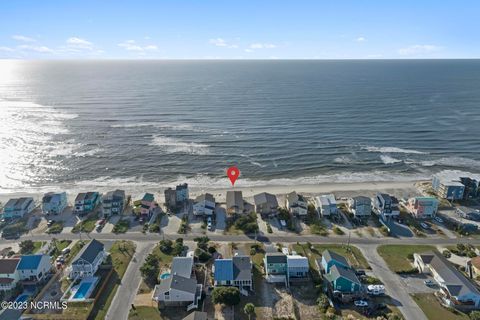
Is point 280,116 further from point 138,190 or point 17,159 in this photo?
point 17,159

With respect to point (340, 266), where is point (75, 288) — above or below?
below

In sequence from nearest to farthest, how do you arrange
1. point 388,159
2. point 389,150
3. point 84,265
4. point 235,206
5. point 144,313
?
point 144,313
point 84,265
point 235,206
point 388,159
point 389,150

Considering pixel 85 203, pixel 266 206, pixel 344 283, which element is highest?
pixel 266 206

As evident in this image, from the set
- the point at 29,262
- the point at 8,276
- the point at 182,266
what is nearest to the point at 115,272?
the point at 182,266

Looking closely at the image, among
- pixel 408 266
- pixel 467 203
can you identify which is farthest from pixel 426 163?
pixel 408 266

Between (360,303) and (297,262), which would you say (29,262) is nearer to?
(297,262)

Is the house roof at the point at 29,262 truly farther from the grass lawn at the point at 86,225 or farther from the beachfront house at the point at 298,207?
the beachfront house at the point at 298,207
